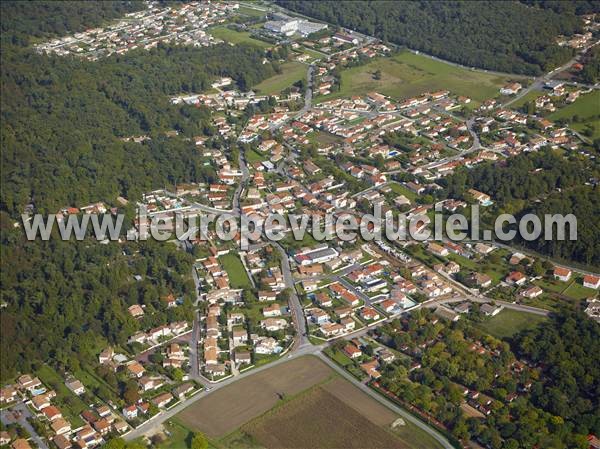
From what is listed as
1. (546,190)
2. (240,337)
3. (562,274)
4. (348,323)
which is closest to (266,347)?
(240,337)

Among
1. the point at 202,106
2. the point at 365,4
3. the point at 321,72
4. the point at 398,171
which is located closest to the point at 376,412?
the point at 398,171

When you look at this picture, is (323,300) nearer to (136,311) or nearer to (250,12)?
(136,311)

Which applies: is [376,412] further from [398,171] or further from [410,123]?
→ [410,123]

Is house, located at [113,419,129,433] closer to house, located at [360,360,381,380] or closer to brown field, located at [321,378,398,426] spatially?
brown field, located at [321,378,398,426]

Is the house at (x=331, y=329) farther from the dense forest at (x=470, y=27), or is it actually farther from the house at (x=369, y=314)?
the dense forest at (x=470, y=27)

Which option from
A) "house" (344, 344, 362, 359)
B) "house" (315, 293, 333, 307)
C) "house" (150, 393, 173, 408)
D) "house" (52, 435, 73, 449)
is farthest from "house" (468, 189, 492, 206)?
"house" (52, 435, 73, 449)

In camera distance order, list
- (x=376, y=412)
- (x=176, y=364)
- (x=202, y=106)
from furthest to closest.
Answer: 1. (x=202, y=106)
2. (x=176, y=364)
3. (x=376, y=412)
